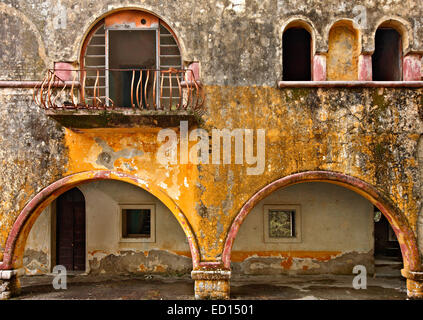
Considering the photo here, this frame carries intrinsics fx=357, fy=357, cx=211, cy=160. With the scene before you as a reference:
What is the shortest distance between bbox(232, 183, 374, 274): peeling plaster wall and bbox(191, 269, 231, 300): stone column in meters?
2.50

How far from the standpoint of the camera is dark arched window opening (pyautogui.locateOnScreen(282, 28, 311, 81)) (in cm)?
736

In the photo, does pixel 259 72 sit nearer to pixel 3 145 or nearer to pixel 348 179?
pixel 348 179

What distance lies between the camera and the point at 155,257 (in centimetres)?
939

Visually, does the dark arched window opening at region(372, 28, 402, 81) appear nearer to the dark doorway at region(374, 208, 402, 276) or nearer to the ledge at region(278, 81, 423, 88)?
the ledge at region(278, 81, 423, 88)

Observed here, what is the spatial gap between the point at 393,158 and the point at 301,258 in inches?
144

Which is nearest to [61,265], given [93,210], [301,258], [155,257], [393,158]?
[93,210]

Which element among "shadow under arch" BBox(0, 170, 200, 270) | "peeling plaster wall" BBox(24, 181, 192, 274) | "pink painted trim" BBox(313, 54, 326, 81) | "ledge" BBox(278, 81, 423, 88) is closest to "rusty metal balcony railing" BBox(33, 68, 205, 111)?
"shadow under arch" BBox(0, 170, 200, 270)

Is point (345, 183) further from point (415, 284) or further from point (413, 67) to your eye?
point (413, 67)

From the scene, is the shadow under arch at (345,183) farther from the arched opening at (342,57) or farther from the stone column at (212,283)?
the arched opening at (342,57)

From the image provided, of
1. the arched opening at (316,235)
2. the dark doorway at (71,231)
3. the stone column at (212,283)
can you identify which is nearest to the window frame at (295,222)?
the arched opening at (316,235)

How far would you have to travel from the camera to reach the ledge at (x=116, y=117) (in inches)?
246

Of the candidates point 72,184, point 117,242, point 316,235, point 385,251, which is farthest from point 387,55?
point 117,242

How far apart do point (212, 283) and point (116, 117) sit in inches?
141

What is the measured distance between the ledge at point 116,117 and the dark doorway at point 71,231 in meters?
3.74
